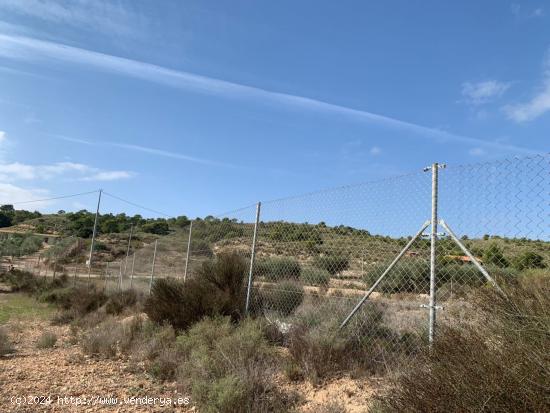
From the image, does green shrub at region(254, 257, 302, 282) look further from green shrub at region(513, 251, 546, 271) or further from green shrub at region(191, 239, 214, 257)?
green shrub at region(513, 251, 546, 271)

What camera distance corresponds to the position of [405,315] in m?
6.94

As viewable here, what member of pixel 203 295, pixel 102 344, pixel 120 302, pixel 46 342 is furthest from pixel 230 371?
pixel 120 302

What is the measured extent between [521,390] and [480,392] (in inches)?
9.2

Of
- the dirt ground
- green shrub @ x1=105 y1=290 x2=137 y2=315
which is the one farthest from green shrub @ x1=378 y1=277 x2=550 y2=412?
green shrub @ x1=105 y1=290 x2=137 y2=315

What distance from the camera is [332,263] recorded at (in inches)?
320

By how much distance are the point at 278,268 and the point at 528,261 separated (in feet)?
18.3

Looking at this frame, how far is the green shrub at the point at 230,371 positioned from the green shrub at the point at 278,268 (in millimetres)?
1411

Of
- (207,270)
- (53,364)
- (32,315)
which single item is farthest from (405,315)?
(32,315)

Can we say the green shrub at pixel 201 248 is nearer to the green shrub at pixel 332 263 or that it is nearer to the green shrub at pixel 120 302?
the green shrub at pixel 332 263

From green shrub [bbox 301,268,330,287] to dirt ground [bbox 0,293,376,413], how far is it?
105 inches

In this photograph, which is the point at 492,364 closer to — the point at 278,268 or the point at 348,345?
the point at 348,345

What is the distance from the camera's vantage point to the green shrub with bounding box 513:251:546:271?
14.6 ft

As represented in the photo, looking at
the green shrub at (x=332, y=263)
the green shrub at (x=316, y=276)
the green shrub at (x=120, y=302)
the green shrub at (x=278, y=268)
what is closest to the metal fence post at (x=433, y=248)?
the green shrub at (x=332, y=263)

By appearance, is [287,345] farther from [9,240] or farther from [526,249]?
[9,240]
